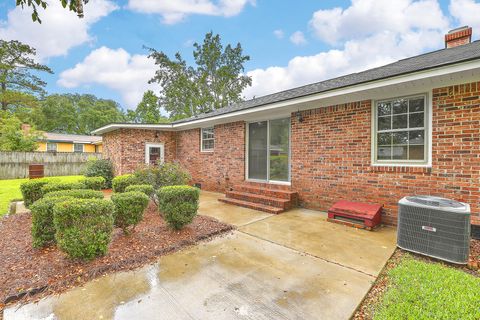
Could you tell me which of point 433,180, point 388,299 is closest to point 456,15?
point 433,180

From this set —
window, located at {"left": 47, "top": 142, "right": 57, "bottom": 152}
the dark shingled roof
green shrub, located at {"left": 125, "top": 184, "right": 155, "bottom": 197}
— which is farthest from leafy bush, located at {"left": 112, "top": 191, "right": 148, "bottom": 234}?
window, located at {"left": 47, "top": 142, "right": 57, "bottom": 152}

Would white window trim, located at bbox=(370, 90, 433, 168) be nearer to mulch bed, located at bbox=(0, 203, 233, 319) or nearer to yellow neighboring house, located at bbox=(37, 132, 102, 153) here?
mulch bed, located at bbox=(0, 203, 233, 319)

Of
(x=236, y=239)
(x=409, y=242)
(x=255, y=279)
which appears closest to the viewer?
(x=255, y=279)

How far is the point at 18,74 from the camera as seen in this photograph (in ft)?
72.4

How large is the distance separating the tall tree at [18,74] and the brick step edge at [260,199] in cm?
2648

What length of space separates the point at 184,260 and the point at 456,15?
11829 millimetres

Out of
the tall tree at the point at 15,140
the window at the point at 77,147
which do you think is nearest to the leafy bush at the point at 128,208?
the tall tree at the point at 15,140

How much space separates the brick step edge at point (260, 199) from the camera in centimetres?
604

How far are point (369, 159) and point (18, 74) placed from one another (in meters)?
31.5

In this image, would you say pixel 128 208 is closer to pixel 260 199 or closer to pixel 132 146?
pixel 260 199

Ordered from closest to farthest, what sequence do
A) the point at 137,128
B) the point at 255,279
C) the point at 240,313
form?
the point at 240,313, the point at 255,279, the point at 137,128

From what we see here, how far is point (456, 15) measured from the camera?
7938 mm

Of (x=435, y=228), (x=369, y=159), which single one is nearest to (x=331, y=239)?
(x=435, y=228)

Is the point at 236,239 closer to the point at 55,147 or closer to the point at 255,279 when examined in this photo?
the point at 255,279
